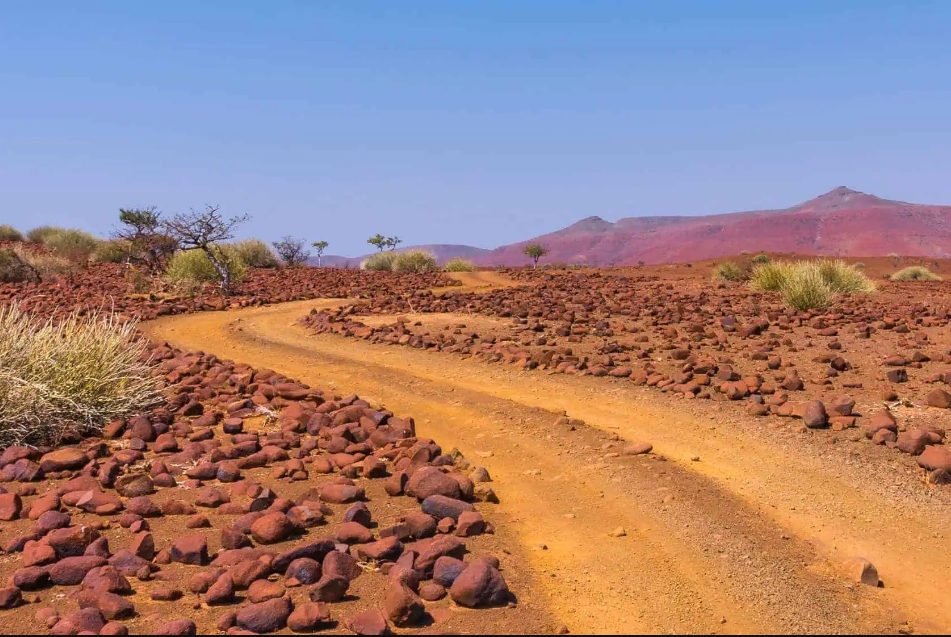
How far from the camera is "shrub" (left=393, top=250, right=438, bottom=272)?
107ft

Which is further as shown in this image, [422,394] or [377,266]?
[377,266]

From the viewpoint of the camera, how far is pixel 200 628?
3070 millimetres

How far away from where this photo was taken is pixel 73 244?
3553 cm

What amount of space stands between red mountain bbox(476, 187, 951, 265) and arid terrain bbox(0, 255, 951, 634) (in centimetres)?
6038

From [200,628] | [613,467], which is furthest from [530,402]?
[200,628]

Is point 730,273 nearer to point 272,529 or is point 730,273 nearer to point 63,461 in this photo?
point 63,461

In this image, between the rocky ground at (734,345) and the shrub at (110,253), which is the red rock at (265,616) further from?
the shrub at (110,253)

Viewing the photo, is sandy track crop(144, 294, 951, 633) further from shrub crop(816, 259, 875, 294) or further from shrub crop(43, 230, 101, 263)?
shrub crop(43, 230, 101, 263)

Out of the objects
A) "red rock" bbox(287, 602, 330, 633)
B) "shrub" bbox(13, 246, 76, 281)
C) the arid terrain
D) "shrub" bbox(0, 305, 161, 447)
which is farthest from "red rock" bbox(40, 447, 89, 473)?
"shrub" bbox(13, 246, 76, 281)

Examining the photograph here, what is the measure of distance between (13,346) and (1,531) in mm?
2646

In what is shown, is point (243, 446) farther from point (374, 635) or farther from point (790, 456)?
point (790, 456)

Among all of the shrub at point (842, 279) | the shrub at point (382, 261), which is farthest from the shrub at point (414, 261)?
the shrub at point (842, 279)

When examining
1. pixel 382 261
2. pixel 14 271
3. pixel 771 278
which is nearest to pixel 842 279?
pixel 771 278

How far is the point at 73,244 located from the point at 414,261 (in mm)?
16078
